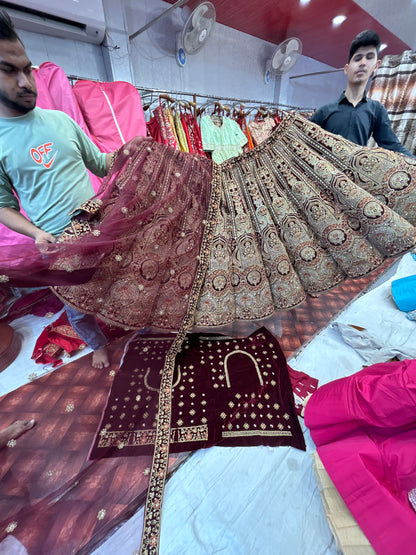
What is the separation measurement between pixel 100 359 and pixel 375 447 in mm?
949

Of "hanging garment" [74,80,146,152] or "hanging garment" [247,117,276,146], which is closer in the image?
"hanging garment" [74,80,146,152]

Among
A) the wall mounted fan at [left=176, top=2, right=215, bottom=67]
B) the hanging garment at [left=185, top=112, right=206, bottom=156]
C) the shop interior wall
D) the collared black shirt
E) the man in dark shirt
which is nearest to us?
the man in dark shirt

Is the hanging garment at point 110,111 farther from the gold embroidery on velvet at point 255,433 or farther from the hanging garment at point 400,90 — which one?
the hanging garment at point 400,90

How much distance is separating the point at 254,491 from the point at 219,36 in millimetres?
4335

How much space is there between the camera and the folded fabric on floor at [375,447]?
54 centimetres

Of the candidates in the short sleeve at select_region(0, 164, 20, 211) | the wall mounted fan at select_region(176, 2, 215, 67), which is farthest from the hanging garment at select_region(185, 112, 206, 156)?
the short sleeve at select_region(0, 164, 20, 211)

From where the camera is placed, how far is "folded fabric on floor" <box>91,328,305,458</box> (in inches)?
31.4

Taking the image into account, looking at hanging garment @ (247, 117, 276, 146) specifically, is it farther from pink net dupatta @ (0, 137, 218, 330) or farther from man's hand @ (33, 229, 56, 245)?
man's hand @ (33, 229, 56, 245)

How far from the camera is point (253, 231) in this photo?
0.98 m

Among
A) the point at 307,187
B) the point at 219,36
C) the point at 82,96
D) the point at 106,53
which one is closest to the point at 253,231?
the point at 307,187

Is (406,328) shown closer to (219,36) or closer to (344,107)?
(344,107)

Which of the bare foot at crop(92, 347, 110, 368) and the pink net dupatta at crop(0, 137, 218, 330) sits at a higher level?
the pink net dupatta at crop(0, 137, 218, 330)

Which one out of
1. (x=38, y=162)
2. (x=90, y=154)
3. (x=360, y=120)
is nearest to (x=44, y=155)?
(x=38, y=162)

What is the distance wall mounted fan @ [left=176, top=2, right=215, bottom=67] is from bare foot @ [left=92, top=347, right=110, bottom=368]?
2.90 meters
